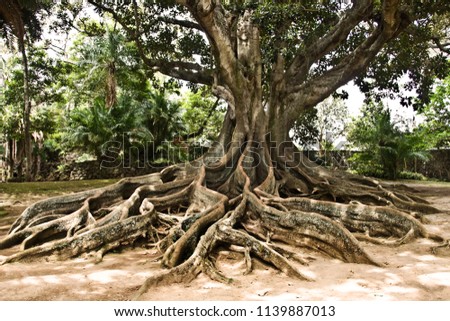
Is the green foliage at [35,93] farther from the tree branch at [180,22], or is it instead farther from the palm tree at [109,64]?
the tree branch at [180,22]

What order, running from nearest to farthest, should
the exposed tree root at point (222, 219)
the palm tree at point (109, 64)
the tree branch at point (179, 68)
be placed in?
the exposed tree root at point (222, 219) → the tree branch at point (179, 68) → the palm tree at point (109, 64)

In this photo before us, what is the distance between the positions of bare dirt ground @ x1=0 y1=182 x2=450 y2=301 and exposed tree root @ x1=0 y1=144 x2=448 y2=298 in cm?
15

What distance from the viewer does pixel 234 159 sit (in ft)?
26.5

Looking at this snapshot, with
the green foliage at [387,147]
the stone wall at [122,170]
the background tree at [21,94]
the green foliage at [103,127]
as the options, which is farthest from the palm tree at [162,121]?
the green foliage at [387,147]

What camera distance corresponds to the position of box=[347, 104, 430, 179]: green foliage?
651 inches

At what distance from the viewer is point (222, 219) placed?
5594 mm

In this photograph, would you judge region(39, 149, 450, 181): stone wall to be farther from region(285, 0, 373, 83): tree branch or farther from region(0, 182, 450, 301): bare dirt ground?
region(0, 182, 450, 301): bare dirt ground

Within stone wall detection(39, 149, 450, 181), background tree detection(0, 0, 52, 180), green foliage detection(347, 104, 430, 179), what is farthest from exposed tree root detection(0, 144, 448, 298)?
stone wall detection(39, 149, 450, 181)

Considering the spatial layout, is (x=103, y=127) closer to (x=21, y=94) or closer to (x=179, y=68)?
(x=21, y=94)

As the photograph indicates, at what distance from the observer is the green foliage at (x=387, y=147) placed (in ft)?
54.3

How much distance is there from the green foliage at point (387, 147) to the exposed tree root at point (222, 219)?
9.08 meters

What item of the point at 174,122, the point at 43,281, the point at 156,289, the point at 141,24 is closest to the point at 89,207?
the point at 43,281

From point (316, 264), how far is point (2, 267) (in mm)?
3677

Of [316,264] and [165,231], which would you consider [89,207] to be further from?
[316,264]
